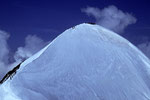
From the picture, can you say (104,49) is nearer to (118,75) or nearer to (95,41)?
(95,41)

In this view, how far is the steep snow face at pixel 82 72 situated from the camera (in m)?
15.5

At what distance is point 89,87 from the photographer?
1573cm

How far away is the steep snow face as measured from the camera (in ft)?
50.8

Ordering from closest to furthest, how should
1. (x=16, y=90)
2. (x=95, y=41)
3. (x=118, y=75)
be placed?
(x=16, y=90)
(x=118, y=75)
(x=95, y=41)

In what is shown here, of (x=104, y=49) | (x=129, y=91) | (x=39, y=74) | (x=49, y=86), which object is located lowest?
(x=129, y=91)

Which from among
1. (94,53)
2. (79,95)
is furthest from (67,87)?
(94,53)

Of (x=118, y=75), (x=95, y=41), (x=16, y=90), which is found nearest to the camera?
(x=16, y=90)

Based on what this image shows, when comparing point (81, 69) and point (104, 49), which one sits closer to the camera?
point (81, 69)

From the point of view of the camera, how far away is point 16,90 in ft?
50.5

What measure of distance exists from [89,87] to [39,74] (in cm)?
340

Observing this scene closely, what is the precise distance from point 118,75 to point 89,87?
88.7 inches

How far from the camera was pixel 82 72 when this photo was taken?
53.0 ft

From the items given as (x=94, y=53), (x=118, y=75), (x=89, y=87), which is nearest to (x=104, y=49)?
(x=94, y=53)

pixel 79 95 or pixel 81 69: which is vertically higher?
pixel 81 69
